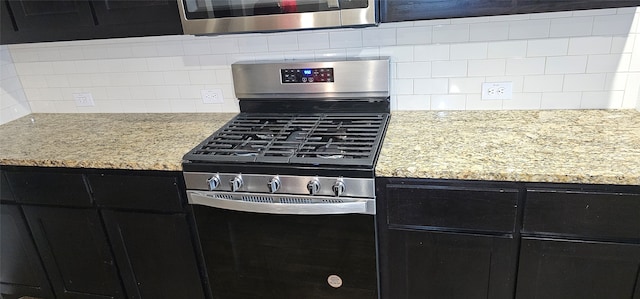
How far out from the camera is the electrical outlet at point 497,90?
1797 mm

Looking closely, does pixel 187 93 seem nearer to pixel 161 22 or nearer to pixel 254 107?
pixel 254 107

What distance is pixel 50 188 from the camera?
5.83 feet

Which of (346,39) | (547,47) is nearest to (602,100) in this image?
(547,47)

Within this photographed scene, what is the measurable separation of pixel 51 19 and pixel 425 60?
1.63 metres

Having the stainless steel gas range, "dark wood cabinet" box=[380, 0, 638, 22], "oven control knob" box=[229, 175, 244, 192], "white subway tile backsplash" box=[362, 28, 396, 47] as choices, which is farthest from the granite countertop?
"dark wood cabinet" box=[380, 0, 638, 22]

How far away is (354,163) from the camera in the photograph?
1404 millimetres

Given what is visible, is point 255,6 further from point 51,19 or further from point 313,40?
point 51,19

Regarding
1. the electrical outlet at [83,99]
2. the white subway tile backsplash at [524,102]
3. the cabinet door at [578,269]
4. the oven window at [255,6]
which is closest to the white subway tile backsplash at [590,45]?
the white subway tile backsplash at [524,102]

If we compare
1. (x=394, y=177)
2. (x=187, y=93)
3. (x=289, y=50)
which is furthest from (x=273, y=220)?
(x=187, y=93)

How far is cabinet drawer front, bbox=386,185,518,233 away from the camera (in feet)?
4.43

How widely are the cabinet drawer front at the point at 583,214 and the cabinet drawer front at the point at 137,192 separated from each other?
1.28 m

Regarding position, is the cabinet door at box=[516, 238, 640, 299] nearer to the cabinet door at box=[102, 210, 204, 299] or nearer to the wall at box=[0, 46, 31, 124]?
the cabinet door at box=[102, 210, 204, 299]

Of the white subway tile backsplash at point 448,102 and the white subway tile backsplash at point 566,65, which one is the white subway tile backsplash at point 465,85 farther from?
the white subway tile backsplash at point 566,65

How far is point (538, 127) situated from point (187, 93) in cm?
163
